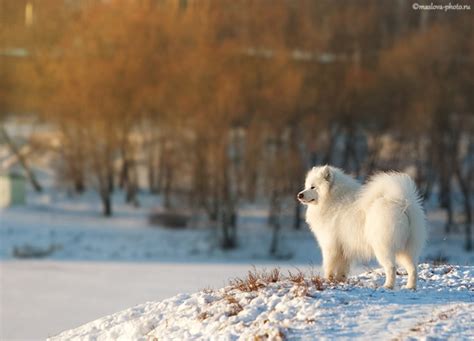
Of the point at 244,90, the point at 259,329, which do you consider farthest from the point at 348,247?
the point at 244,90

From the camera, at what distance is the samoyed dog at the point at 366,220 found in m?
9.55

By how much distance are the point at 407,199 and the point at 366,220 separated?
23.4 inches

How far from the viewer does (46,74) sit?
143 feet

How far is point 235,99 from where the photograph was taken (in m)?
40.4

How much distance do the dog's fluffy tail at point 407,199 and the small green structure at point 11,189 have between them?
3304 cm

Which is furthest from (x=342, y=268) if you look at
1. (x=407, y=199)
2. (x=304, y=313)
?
(x=304, y=313)

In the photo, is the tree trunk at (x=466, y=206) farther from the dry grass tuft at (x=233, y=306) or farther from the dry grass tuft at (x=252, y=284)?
the dry grass tuft at (x=233, y=306)

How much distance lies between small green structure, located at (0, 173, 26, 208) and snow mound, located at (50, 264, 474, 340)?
3097 centimetres

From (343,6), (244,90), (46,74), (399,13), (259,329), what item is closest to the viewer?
Answer: (259,329)

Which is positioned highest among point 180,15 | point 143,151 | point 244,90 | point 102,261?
point 180,15

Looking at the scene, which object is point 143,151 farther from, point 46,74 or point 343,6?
point 343,6

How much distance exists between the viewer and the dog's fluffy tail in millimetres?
9562

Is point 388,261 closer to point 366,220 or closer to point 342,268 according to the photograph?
point 366,220

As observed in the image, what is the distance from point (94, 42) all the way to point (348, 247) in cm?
3395
